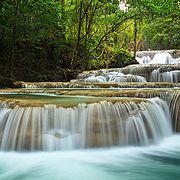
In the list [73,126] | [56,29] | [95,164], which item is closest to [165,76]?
[56,29]

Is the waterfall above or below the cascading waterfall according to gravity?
below

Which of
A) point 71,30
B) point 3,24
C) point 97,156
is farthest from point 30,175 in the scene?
point 71,30

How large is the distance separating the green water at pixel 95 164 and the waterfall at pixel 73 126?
0.15 meters

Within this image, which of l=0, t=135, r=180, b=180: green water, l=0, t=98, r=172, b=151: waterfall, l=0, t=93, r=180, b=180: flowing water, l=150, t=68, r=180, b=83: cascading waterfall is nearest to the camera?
l=0, t=135, r=180, b=180: green water

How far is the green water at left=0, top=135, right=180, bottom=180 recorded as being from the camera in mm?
4086

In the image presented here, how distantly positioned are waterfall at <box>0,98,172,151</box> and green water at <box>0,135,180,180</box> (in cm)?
15

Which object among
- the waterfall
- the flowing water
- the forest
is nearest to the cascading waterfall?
the forest

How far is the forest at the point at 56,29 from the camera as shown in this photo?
1191 centimetres

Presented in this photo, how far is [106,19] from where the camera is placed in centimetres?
1512

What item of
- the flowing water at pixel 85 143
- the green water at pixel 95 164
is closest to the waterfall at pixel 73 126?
the flowing water at pixel 85 143

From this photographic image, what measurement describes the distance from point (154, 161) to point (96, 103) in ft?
4.65

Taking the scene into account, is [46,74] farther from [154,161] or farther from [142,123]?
[154,161]

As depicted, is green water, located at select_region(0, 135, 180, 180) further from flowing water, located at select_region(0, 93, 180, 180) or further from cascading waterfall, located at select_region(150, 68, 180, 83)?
cascading waterfall, located at select_region(150, 68, 180, 83)

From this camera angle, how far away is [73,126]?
5.12m
